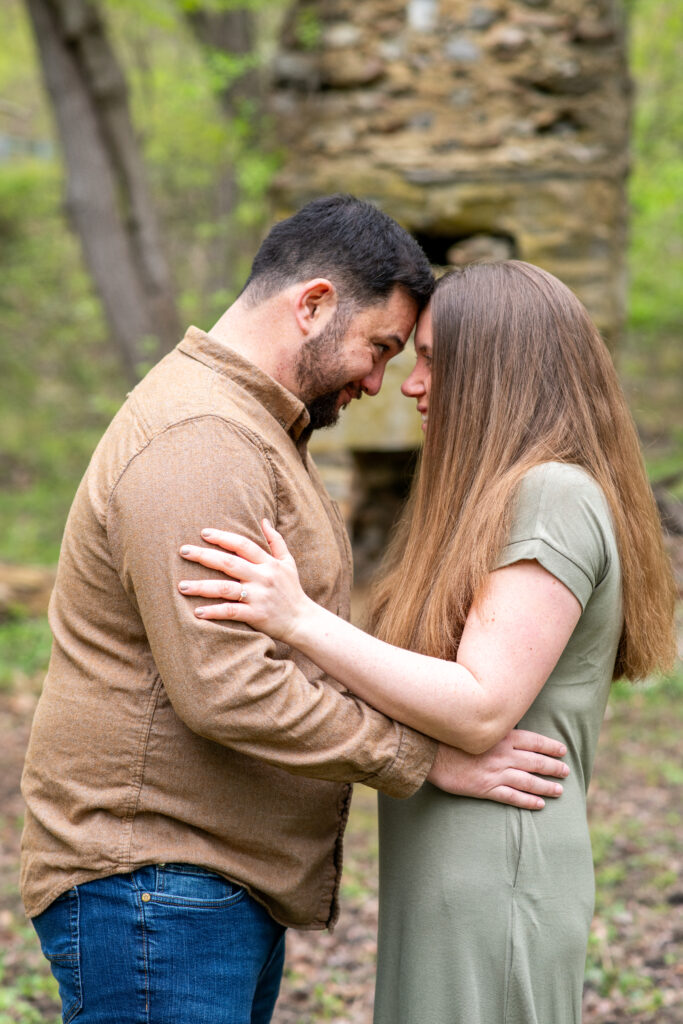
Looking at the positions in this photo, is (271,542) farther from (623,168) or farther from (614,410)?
(623,168)

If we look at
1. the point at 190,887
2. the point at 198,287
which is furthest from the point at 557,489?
the point at 198,287

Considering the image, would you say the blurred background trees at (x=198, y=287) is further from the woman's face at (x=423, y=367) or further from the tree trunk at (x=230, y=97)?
the woman's face at (x=423, y=367)

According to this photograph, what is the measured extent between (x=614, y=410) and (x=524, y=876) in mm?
949

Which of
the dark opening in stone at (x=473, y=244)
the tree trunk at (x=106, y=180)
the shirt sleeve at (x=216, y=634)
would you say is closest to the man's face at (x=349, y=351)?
the shirt sleeve at (x=216, y=634)

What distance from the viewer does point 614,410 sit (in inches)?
80.1

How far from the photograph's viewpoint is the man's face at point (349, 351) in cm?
204

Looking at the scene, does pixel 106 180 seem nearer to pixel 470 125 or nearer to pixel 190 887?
pixel 470 125

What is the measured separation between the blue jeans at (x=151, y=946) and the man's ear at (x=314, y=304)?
42.8 inches

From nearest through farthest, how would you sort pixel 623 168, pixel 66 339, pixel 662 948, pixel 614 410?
pixel 614 410
pixel 662 948
pixel 623 168
pixel 66 339

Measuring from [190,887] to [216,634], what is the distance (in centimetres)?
51

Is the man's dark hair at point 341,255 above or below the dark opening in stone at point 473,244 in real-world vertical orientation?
above

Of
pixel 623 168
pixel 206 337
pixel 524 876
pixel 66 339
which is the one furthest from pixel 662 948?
pixel 66 339

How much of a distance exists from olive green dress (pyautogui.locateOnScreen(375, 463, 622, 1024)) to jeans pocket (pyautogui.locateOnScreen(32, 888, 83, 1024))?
0.64 m

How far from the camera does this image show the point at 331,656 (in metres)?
1.80
